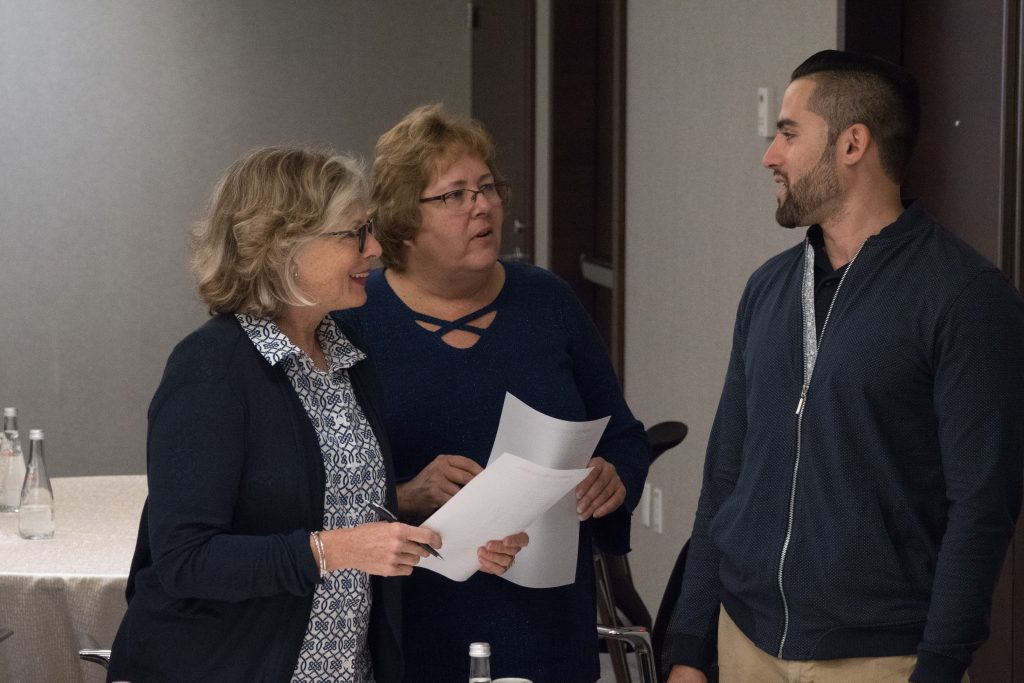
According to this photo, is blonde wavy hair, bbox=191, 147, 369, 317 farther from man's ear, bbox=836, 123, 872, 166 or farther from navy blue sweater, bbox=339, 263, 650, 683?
man's ear, bbox=836, 123, 872, 166

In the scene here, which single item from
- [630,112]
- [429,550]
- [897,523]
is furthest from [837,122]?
[630,112]

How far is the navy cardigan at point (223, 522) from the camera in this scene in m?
1.52

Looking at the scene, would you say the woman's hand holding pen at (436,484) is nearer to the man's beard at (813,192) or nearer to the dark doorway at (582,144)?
the man's beard at (813,192)

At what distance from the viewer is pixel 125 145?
5.96m

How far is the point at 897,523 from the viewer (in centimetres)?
164

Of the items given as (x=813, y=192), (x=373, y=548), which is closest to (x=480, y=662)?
(x=373, y=548)

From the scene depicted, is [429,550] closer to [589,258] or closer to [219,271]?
[219,271]

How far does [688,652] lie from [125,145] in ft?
15.5

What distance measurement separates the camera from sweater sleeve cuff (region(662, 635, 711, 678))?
187cm

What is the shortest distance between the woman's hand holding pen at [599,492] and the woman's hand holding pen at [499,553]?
0.22 meters

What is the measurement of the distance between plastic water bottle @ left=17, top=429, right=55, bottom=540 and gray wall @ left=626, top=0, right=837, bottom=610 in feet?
5.58

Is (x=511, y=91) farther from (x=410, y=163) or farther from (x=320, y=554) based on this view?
(x=320, y=554)

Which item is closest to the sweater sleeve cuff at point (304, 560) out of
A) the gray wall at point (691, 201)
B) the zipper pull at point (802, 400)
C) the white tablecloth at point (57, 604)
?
the zipper pull at point (802, 400)

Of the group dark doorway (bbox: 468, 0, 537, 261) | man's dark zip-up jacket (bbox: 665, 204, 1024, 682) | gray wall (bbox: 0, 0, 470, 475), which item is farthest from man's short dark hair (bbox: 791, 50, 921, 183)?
gray wall (bbox: 0, 0, 470, 475)
